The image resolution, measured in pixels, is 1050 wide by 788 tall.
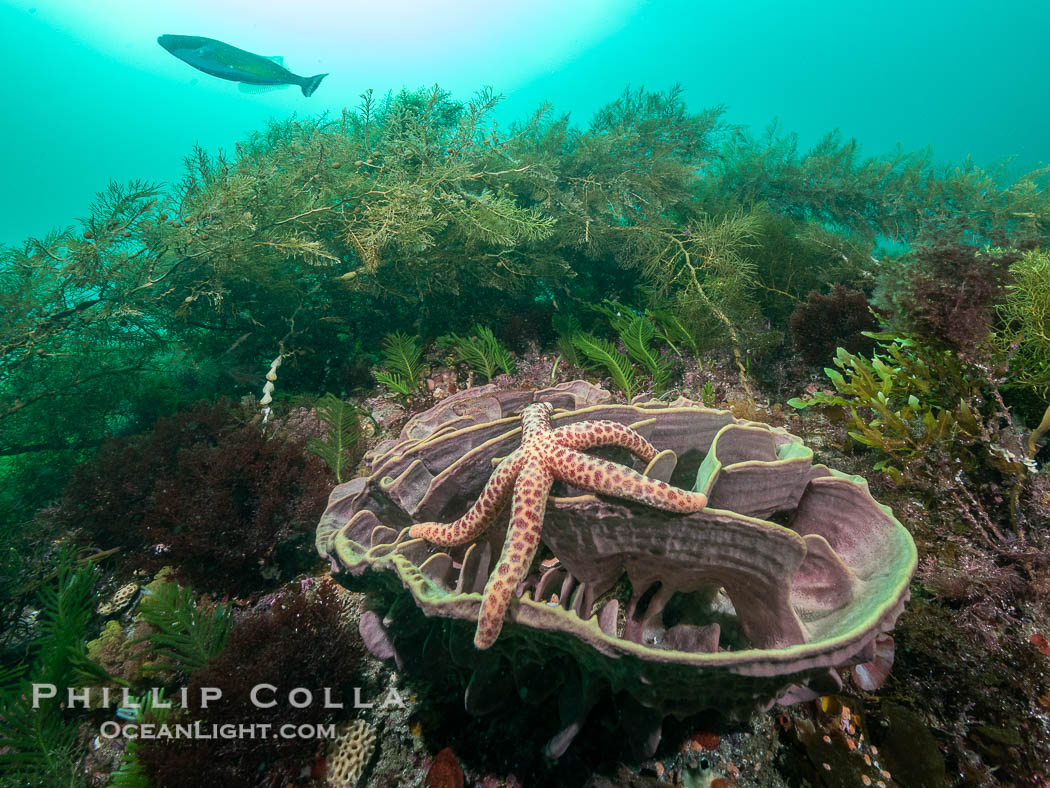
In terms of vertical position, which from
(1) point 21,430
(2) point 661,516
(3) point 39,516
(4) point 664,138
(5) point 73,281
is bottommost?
(3) point 39,516

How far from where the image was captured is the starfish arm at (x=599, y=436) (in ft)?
6.95

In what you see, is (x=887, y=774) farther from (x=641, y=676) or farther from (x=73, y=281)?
(x=73, y=281)

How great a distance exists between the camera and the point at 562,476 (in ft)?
6.26

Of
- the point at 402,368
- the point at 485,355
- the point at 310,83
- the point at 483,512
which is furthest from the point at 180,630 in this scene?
the point at 310,83

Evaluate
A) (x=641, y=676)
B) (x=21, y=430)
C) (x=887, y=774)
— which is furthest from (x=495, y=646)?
(x=21, y=430)

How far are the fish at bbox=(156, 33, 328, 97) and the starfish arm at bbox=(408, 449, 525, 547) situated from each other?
32.8 feet

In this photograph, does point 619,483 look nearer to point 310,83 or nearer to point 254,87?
point 310,83

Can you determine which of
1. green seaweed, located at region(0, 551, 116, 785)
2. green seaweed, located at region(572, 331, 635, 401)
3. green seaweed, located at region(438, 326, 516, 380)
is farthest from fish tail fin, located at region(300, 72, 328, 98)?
green seaweed, located at region(0, 551, 116, 785)

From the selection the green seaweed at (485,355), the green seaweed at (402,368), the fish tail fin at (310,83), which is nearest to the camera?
the green seaweed at (402,368)

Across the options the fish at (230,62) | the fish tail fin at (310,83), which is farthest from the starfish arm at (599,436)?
the fish tail fin at (310,83)

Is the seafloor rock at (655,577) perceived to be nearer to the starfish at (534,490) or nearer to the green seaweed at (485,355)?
the starfish at (534,490)

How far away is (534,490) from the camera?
185 cm

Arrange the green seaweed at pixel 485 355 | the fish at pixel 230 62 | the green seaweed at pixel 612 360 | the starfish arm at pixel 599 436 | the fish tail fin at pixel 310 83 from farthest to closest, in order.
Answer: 1. the fish tail fin at pixel 310 83
2. the fish at pixel 230 62
3. the green seaweed at pixel 485 355
4. the green seaweed at pixel 612 360
5. the starfish arm at pixel 599 436

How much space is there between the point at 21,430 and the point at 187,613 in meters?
6.80
